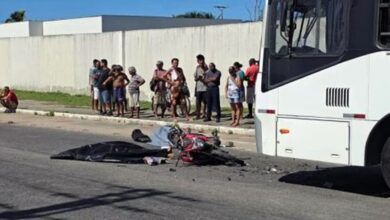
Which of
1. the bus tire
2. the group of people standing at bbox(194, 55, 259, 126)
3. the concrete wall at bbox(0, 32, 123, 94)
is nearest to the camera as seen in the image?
the bus tire

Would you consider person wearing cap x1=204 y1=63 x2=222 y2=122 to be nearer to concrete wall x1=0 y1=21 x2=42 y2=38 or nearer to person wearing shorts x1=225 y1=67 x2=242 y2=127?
person wearing shorts x1=225 y1=67 x2=242 y2=127

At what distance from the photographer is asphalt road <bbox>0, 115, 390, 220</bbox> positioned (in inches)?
312

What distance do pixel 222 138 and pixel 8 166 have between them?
6.15m

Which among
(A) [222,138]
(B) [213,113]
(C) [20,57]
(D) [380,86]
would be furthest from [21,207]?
(C) [20,57]

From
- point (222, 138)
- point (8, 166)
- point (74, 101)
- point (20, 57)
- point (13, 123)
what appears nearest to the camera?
point (8, 166)

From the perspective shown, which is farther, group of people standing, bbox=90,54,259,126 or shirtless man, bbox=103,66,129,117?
shirtless man, bbox=103,66,129,117

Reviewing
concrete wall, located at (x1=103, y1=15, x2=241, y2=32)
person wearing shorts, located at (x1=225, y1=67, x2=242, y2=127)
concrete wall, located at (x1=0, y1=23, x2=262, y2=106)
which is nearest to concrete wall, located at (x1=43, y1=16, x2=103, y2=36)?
concrete wall, located at (x1=103, y1=15, x2=241, y2=32)

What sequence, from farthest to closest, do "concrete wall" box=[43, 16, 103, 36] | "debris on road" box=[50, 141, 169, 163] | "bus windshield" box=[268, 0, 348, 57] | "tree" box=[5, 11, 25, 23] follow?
"tree" box=[5, 11, 25, 23] → "concrete wall" box=[43, 16, 103, 36] → "debris on road" box=[50, 141, 169, 163] → "bus windshield" box=[268, 0, 348, 57]

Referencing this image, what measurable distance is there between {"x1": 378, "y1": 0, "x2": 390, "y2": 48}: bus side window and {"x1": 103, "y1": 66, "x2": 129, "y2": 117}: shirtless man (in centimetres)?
1350

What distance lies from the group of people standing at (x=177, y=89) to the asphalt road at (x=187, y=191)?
5.48m

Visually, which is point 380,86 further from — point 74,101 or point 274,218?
point 74,101

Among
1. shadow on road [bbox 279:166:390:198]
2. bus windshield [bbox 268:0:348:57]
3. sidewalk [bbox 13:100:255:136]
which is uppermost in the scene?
bus windshield [bbox 268:0:348:57]

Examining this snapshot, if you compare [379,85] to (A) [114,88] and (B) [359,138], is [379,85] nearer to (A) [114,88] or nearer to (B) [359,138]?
(B) [359,138]

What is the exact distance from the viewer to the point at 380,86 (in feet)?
27.8
